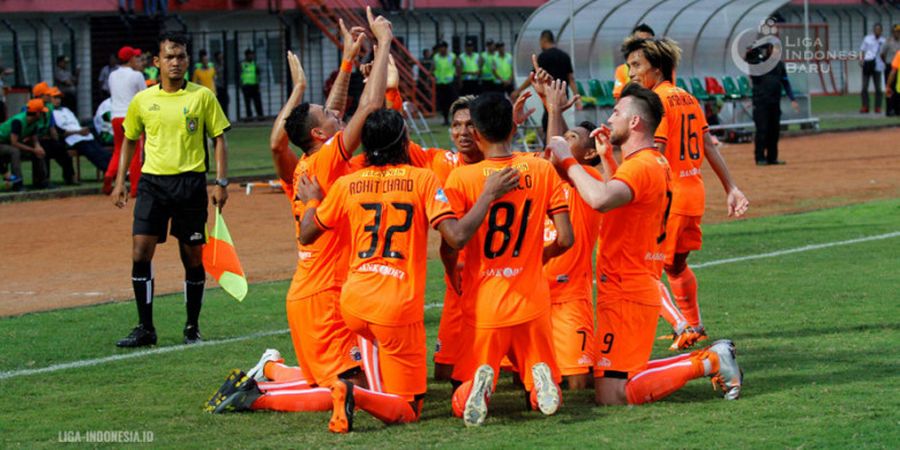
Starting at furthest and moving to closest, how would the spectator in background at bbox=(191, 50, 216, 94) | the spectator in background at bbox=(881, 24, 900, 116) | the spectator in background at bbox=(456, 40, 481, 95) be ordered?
the spectator in background at bbox=(456, 40, 481, 95) < the spectator in background at bbox=(881, 24, 900, 116) < the spectator in background at bbox=(191, 50, 216, 94)

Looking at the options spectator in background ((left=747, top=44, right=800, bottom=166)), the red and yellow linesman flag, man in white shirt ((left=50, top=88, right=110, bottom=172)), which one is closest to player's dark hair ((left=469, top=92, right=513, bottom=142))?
the red and yellow linesman flag

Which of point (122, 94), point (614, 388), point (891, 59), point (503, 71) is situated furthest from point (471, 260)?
point (891, 59)

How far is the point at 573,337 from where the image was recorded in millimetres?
8406

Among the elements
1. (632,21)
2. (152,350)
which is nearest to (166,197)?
(152,350)

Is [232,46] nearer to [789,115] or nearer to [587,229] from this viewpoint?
[789,115]

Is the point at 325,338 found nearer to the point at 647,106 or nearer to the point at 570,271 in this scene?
the point at 570,271

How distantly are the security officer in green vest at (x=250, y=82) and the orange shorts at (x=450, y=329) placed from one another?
33.2 meters

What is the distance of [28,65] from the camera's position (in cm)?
3828

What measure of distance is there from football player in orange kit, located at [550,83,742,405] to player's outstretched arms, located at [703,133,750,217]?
1.50 meters

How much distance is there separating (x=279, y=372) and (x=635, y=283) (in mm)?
2222

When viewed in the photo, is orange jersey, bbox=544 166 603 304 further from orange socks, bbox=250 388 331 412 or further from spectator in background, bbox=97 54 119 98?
spectator in background, bbox=97 54 119 98

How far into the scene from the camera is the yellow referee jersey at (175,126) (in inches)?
419

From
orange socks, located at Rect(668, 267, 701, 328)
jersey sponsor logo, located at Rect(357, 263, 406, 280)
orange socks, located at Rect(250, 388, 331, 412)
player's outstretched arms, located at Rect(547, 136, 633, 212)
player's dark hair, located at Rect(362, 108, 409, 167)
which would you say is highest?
player's dark hair, located at Rect(362, 108, 409, 167)

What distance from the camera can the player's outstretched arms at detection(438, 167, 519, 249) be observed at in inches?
286
